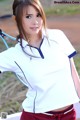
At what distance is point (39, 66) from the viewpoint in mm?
1599

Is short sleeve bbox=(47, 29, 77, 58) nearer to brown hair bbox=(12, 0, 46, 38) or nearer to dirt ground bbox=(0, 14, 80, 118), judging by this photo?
brown hair bbox=(12, 0, 46, 38)

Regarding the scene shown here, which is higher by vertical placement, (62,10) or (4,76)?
(62,10)

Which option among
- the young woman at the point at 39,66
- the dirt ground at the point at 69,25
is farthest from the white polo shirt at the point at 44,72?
the dirt ground at the point at 69,25

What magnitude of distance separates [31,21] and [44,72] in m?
0.23

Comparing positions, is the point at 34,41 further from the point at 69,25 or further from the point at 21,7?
the point at 69,25

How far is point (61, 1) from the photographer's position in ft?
11.1

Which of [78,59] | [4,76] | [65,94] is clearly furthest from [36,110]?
[78,59]

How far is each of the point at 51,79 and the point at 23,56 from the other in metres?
0.16

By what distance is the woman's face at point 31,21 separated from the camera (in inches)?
63.9

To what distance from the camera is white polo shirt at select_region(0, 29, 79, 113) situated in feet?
5.23

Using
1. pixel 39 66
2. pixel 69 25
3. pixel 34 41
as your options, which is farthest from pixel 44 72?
pixel 69 25

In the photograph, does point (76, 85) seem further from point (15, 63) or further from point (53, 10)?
point (53, 10)

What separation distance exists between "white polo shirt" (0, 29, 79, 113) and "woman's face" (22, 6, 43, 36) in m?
0.06

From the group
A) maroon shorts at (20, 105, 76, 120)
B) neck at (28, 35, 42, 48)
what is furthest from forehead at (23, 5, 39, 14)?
maroon shorts at (20, 105, 76, 120)
